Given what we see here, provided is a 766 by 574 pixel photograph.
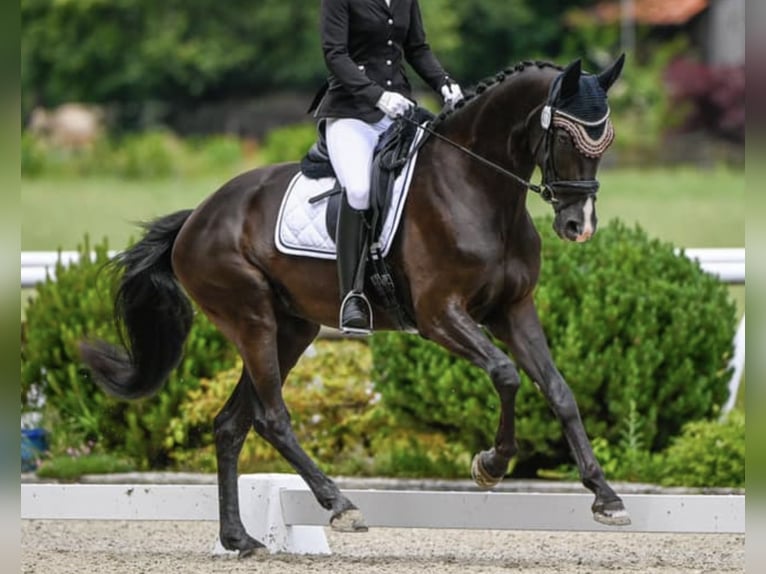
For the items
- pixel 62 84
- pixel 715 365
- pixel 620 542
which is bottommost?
pixel 620 542

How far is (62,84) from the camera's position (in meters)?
38.5

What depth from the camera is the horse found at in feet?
20.2

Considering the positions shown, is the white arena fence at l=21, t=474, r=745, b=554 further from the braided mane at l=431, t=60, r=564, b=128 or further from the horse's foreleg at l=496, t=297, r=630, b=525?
the braided mane at l=431, t=60, r=564, b=128

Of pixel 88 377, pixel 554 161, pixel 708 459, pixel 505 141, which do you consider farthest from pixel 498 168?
pixel 88 377

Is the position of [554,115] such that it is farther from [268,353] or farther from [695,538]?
[695,538]

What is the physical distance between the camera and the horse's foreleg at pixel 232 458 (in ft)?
23.0

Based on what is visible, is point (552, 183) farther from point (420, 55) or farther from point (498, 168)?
point (420, 55)

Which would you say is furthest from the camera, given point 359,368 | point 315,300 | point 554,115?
point 359,368

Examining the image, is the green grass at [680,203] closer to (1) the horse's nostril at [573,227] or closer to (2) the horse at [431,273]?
(2) the horse at [431,273]

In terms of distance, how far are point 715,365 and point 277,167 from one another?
2873mm

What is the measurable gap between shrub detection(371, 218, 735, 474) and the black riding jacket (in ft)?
6.74

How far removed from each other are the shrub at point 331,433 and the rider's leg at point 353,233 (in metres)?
2.28

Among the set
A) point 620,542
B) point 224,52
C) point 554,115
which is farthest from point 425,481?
point 224,52

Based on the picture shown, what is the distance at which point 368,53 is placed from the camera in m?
6.87
